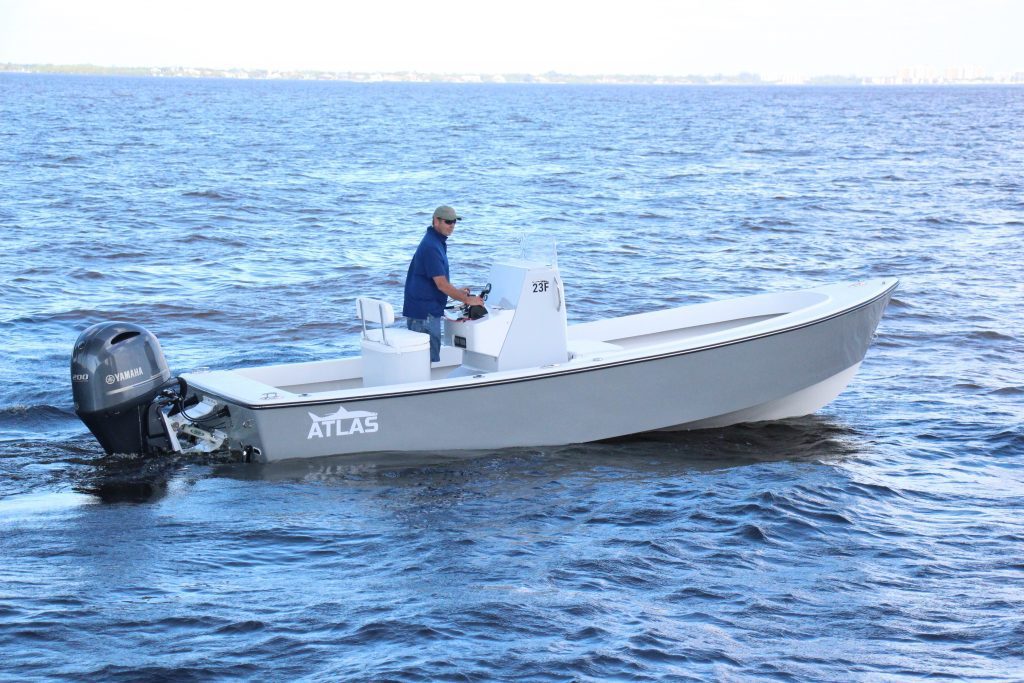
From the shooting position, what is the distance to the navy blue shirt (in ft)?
25.7

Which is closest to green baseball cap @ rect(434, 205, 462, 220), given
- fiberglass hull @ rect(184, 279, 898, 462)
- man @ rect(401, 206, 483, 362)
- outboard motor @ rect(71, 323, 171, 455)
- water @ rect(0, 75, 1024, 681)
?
man @ rect(401, 206, 483, 362)

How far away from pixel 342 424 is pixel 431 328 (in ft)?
3.73

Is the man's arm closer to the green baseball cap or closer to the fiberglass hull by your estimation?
the green baseball cap

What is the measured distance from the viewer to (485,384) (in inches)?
296

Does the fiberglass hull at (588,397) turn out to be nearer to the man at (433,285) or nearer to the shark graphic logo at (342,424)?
the shark graphic logo at (342,424)

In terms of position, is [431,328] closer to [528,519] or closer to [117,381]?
[528,519]

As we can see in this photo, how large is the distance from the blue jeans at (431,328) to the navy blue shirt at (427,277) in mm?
46

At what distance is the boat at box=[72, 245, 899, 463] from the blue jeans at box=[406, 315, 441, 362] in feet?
0.33

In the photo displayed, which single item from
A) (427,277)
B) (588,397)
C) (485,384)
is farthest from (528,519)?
(427,277)

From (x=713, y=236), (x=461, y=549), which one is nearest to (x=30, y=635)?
(x=461, y=549)

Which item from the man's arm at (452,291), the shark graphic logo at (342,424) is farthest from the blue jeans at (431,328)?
the shark graphic logo at (342,424)

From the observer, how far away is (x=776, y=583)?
590cm

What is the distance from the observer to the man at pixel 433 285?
7809 millimetres

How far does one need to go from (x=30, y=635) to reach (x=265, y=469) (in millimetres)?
2373
